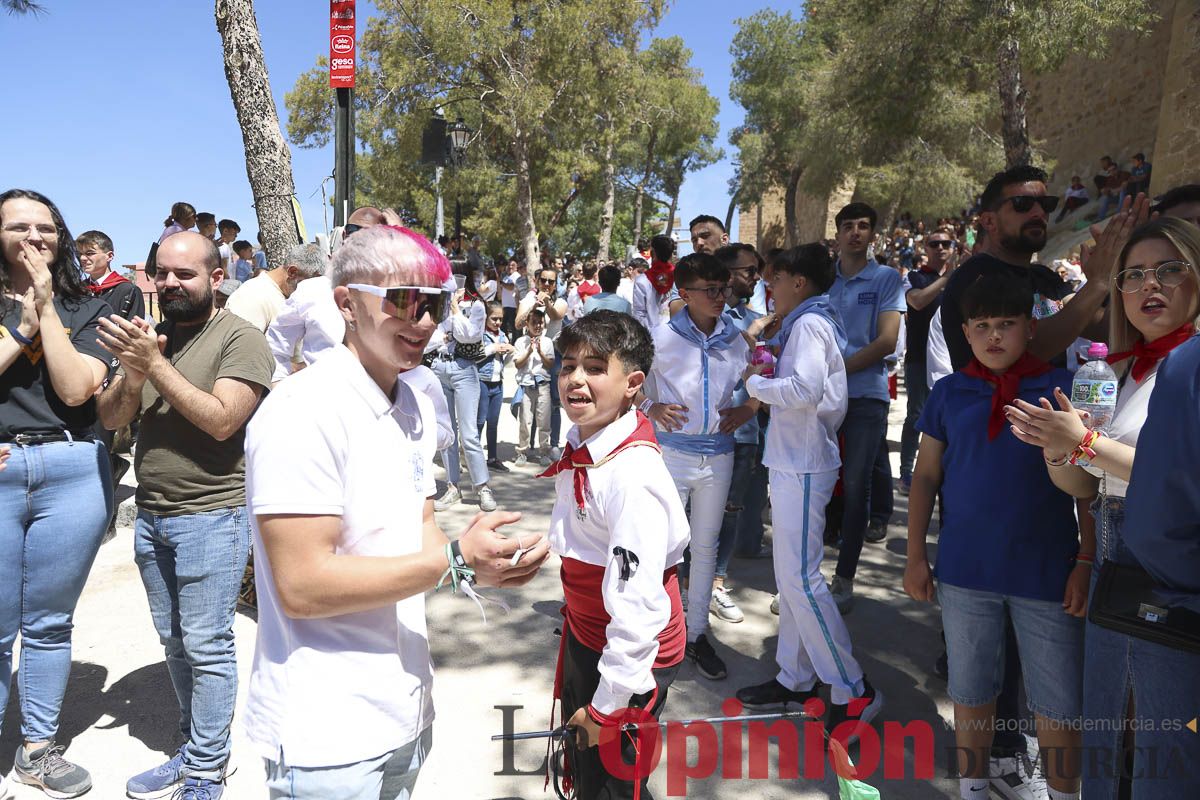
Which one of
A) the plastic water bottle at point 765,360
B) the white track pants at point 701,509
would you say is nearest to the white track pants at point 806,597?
the white track pants at point 701,509

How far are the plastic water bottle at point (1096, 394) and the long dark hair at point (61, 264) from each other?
3341 mm

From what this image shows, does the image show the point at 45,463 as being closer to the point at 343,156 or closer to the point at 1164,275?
the point at 1164,275

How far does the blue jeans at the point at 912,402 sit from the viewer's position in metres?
5.85

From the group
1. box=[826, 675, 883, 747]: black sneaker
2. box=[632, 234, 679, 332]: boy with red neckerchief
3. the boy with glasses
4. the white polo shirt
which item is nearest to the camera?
the white polo shirt

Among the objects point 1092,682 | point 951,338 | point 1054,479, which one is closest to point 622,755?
point 1092,682

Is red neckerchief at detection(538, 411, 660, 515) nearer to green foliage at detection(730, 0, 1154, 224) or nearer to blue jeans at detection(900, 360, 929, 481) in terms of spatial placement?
blue jeans at detection(900, 360, 929, 481)

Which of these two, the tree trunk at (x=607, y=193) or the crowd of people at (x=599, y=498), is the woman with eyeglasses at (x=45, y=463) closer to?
the crowd of people at (x=599, y=498)

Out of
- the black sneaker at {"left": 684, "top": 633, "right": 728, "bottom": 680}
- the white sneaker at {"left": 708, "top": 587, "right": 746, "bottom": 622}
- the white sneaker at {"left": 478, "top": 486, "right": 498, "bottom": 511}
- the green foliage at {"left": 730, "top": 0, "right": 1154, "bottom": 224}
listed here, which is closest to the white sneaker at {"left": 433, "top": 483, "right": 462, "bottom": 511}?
the white sneaker at {"left": 478, "top": 486, "right": 498, "bottom": 511}

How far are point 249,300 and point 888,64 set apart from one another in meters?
9.20

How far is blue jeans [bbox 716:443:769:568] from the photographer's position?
432 centimetres

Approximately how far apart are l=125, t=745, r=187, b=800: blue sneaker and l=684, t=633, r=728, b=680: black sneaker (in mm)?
Answer: 2169

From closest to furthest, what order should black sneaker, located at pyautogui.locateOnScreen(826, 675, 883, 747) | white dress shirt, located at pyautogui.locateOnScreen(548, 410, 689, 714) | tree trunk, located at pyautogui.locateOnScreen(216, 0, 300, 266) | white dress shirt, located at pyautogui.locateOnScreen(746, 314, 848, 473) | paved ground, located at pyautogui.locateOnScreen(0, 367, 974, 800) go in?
white dress shirt, located at pyautogui.locateOnScreen(548, 410, 689, 714), paved ground, located at pyautogui.locateOnScreen(0, 367, 974, 800), black sneaker, located at pyautogui.locateOnScreen(826, 675, 883, 747), white dress shirt, located at pyautogui.locateOnScreen(746, 314, 848, 473), tree trunk, located at pyautogui.locateOnScreen(216, 0, 300, 266)

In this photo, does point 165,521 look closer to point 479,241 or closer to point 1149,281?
point 1149,281

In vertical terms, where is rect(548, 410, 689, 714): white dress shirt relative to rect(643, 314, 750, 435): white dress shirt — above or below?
below
